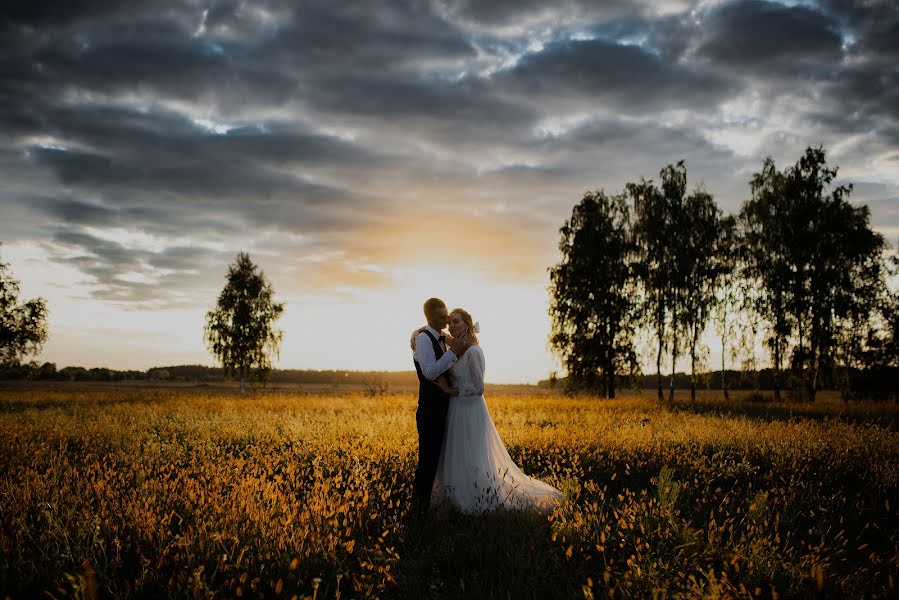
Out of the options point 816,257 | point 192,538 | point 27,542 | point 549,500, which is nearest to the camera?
point 192,538

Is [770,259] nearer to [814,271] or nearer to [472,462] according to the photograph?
[814,271]

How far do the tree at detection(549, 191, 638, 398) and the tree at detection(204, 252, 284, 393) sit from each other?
838 inches

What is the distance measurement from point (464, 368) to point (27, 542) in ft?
15.1

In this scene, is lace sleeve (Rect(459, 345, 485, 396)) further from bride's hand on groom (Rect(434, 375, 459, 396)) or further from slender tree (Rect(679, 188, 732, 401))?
slender tree (Rect(679, 188, 732, 401))

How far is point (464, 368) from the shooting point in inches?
274

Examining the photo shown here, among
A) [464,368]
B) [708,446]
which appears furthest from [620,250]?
[464,368]

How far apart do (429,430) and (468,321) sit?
4.73ft

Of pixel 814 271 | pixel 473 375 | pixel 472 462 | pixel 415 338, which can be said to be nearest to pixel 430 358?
pixel 415 338

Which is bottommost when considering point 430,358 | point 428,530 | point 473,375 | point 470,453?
point 428,530

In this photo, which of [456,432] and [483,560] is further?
[456,432]

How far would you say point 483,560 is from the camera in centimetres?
514

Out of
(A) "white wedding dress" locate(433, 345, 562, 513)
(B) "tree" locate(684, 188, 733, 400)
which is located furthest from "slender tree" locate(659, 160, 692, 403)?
(A) "white wedding dress" locate(433, 345, 562, 513)

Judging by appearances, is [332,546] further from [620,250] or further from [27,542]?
[620,250]

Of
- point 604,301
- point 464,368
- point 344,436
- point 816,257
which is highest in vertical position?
point 816,257
